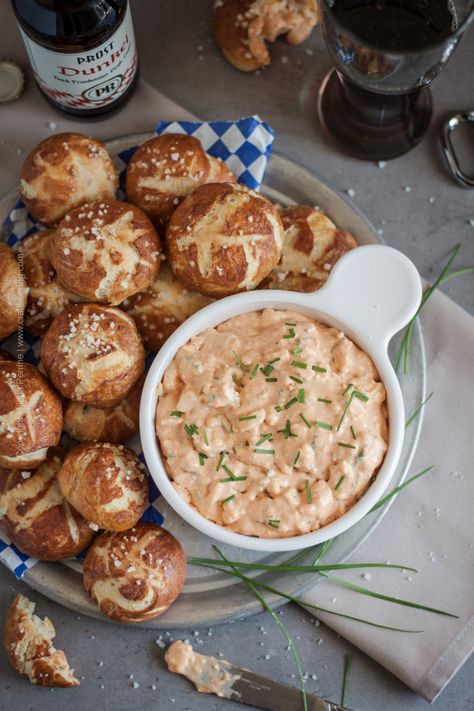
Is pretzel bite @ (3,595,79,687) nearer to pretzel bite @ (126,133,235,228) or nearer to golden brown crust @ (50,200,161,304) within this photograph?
golden brown crust @ (50,200,161,304)

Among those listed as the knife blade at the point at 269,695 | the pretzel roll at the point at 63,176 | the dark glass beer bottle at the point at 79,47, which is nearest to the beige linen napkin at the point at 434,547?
the knife blade at the point at 269,695

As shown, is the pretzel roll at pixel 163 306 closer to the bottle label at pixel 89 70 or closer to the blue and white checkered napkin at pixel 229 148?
the blue and white checkered napkin at pixel 229 148

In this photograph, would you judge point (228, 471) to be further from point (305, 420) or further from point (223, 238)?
point (223, 238)

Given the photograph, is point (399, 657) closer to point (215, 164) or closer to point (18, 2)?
point (215, 164)

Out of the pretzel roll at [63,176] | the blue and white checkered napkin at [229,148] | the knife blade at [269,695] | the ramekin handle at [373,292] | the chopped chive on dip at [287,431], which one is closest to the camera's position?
the chopped chive on dip at [287,431]

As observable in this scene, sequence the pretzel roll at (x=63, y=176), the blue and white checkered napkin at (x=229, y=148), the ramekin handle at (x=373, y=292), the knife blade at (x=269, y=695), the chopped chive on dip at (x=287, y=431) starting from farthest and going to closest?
the blue and white checkered napkin at (x=229, y=148), the knife blade at (x=269, y=695), the pretzel roll at (x=63, y=176), the ramekin handle at (x=373, y=292), the chopped chive on dip at (x=287, y=431)

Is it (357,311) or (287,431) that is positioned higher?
(357,311)

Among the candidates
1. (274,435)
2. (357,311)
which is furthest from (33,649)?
(357,311)
